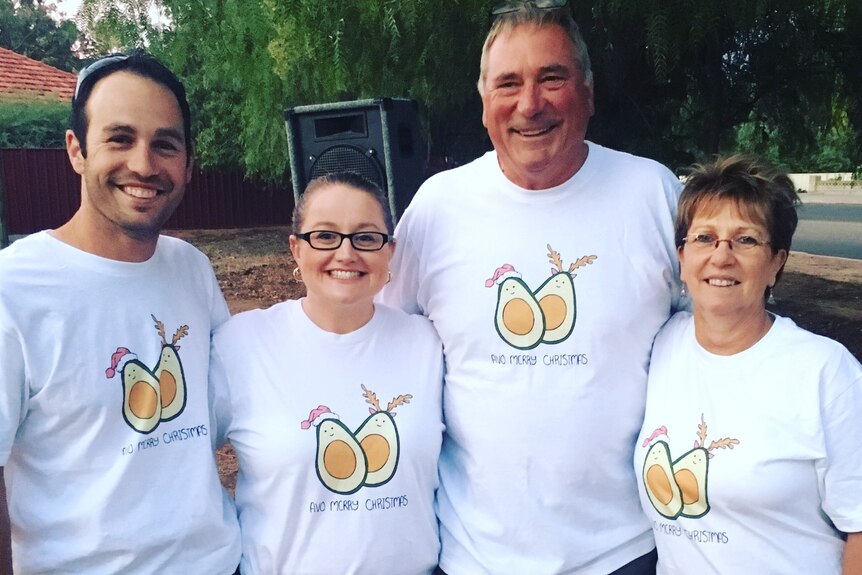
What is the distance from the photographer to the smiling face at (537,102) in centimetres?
191

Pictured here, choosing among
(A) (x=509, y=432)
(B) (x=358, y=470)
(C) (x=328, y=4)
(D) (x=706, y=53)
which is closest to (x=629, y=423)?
(A) (x=509, y=432)

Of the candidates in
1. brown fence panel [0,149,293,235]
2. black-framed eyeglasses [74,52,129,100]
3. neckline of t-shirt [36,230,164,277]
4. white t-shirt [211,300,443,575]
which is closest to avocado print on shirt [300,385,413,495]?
white t-shirt [211,300,443,575]

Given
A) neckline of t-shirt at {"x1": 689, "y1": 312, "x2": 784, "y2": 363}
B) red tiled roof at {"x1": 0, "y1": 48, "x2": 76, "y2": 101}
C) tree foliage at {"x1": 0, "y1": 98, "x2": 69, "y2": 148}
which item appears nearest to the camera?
neckline of t-shirt at {"x1": 689, "y1": 312, "x2": 784, "y2": 363}

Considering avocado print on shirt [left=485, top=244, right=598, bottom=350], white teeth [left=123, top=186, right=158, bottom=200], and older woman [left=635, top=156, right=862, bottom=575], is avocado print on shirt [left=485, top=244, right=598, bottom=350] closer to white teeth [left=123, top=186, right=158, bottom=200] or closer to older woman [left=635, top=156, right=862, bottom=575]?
older woman [left=635, top=156, right=862, bottom=575]

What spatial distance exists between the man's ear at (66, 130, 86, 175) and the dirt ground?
303cm

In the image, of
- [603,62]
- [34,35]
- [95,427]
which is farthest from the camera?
[34,35]

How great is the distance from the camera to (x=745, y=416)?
1.65 metres

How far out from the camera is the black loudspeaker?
11.2 ft

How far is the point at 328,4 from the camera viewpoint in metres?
3.43

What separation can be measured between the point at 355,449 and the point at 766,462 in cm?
97

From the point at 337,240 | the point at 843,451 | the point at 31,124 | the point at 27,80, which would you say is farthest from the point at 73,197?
the point at 843,451

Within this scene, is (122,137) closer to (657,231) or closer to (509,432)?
(509,432)

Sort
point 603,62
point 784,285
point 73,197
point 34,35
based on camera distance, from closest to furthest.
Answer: point 603,62 → point 784,285 → point 73,197 → point 34,35

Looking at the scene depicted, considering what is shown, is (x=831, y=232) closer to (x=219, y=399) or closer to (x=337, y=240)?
(x=337, y=240)
